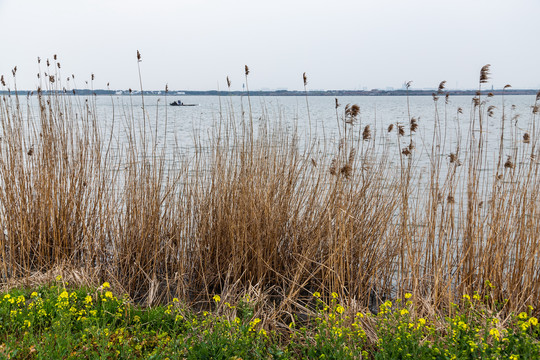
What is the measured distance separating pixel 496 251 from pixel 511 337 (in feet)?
3.02

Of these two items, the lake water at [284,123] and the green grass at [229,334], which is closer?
the green grass at [229,334]

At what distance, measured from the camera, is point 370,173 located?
3855 mm

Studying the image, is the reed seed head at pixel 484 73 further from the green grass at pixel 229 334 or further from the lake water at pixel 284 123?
the green grass at pixel 229 334

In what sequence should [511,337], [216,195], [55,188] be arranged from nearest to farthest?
[511,337], [216,195], [55,188]

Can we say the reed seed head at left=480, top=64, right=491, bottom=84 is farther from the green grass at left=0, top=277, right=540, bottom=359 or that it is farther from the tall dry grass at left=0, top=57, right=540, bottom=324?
the green grass at left=0, top=277, right=540, bottom=359

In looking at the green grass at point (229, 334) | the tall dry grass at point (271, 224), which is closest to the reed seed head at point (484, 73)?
the tall dry grass at point (271, 224)

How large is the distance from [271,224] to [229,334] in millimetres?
1098

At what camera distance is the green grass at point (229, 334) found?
2.40 metres

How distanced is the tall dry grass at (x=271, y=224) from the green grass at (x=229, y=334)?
38 cm

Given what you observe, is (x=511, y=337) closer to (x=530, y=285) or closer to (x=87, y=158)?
(x=530, y=285)

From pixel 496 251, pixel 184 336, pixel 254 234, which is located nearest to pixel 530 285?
pixel 496 251

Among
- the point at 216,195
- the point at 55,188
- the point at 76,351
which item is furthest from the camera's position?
the point at 55,188

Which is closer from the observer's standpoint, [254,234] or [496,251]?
[496,251]

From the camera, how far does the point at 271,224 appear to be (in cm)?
350
